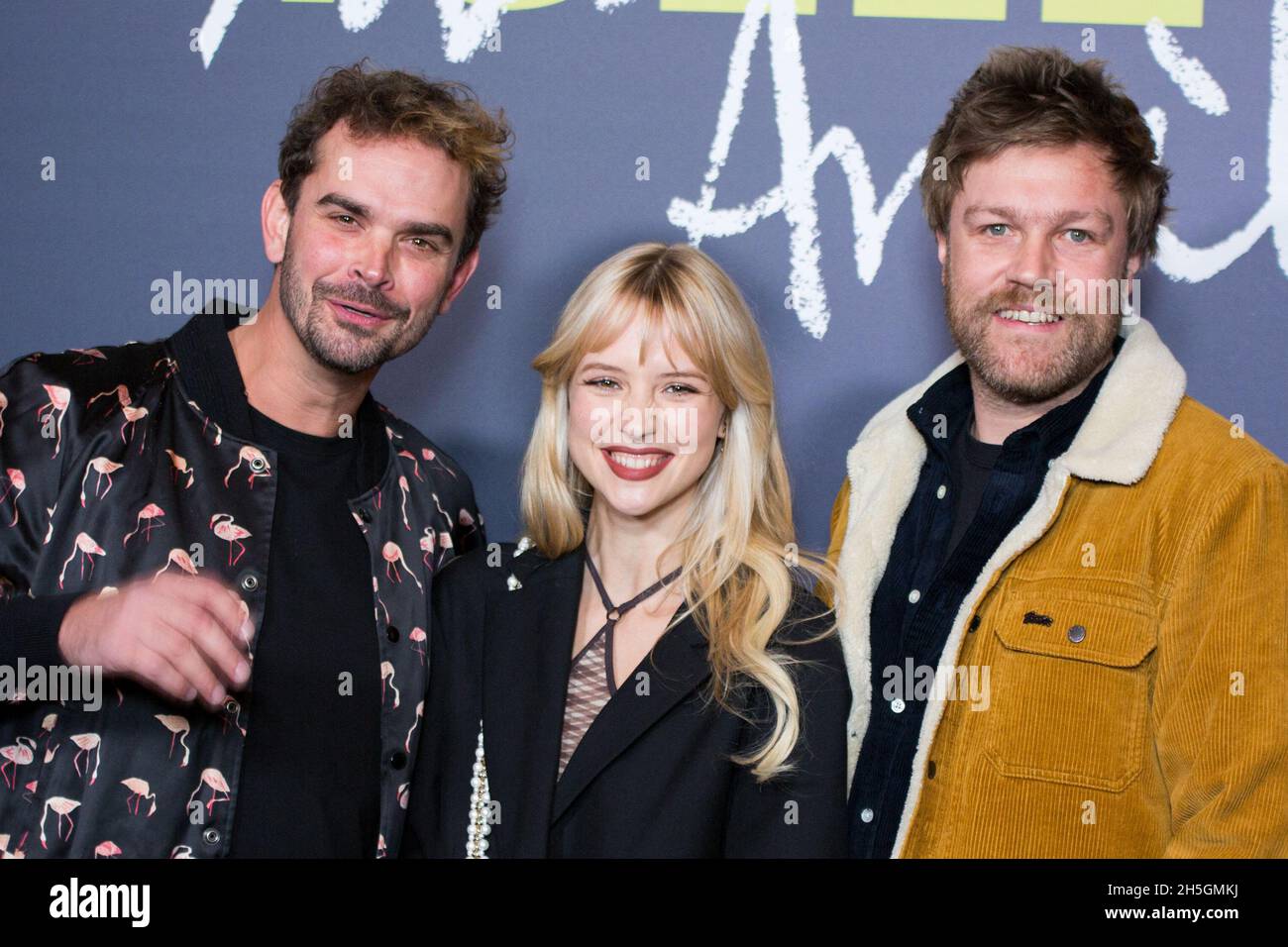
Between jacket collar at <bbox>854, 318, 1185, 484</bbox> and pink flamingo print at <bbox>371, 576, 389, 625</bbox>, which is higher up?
jacket collar at <bbox>854, 318, 1185, 484</bbox>

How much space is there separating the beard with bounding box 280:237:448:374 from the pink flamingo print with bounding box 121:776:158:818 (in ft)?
2.32

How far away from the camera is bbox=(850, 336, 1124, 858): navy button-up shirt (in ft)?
6.63

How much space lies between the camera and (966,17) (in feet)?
8.81

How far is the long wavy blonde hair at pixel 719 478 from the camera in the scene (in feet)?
6.57

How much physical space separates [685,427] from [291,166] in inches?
33.8

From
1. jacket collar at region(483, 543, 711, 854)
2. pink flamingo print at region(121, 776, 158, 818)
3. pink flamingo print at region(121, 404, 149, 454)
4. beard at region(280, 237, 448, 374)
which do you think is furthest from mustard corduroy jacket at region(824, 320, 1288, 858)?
pink flamingo print at region(121, 404, 149, 454)

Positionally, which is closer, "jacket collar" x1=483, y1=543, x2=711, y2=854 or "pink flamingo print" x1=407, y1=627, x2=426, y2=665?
"jacket collar" x1=483, y1=543, x2=711, y2=854

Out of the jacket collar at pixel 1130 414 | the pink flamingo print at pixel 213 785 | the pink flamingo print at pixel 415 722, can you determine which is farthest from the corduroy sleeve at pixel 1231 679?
the pink flamingo print at pixel 213 785

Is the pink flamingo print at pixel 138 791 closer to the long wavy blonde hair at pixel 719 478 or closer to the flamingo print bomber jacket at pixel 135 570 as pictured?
the flamingo print bomber jacket at pixel 135 570

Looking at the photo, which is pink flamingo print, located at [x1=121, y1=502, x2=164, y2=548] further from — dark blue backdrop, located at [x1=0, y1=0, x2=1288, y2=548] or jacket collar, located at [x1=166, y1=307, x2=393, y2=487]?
dark blue backdrop, located at [x1=0, y1=0, x2=1288, y2=548]

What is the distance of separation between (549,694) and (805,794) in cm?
41

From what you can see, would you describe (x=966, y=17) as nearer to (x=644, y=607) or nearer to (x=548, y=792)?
(x=644, y=607)

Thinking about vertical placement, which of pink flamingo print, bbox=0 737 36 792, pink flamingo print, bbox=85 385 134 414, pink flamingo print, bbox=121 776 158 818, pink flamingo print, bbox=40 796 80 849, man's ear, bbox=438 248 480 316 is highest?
man's ear, bbox=438 248 480 316
